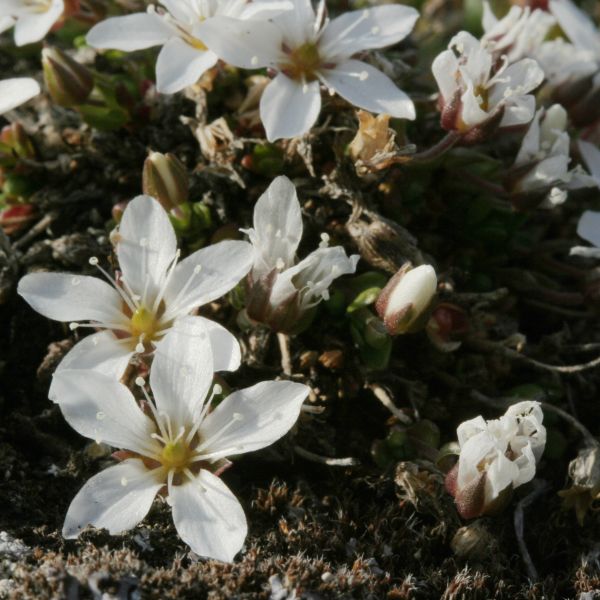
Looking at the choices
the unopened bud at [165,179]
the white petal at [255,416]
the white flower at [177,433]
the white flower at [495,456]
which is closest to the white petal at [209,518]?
the white flower at [177,433]

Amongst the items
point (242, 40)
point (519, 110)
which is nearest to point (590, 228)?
point (519, 110)

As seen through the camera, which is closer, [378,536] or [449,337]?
[378,536]

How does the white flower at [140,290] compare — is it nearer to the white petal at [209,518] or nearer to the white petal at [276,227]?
the white petal at [276,227]

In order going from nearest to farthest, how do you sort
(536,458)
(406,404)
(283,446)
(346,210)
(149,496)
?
(149,496) → (536,458) → (283,446) → (406,404) → (346,210)

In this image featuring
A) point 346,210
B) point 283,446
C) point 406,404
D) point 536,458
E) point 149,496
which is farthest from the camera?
point 346,210

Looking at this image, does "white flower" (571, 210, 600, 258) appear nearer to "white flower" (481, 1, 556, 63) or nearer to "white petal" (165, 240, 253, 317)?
"white flower" (481, 1, 556, 63)

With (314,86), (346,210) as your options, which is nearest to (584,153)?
(346,210)

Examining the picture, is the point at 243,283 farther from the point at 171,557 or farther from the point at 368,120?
the point at 171,557
